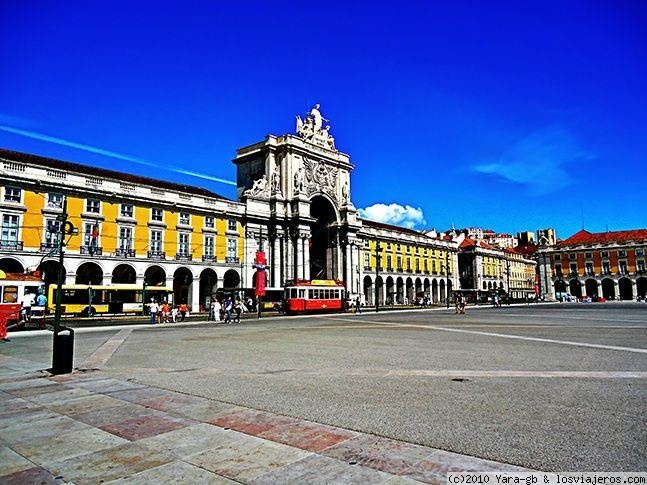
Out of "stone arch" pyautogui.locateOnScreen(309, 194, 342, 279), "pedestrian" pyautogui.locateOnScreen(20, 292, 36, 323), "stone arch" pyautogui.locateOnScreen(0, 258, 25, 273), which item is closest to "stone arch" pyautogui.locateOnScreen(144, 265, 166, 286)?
"stone arch" pyautogui.locateOnScreen(0, 258, 25, 273)

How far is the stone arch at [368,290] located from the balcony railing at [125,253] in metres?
38.7

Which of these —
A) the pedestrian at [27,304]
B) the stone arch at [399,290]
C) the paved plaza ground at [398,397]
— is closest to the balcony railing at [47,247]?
the pedestrian at [27,304]

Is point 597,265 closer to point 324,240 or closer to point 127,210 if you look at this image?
point 324,240

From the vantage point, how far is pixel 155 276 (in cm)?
4862

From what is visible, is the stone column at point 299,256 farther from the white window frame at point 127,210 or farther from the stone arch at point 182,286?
the white window frame at point 127,210

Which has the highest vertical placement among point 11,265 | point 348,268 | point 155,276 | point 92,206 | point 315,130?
point 315,130

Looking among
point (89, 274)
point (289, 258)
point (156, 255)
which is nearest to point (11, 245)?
point (89, 274)

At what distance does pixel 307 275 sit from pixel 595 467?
55.1 meters

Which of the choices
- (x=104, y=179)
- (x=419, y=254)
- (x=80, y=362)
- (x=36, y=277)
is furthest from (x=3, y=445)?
(x=419, y=254)

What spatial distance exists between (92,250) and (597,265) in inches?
4024

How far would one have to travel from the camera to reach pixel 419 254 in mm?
86062

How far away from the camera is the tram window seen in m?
28.4

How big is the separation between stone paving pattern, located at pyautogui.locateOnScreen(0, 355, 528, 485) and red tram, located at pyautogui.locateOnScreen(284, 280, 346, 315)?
36.5 meters

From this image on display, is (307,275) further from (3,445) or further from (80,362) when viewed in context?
(3,445)
